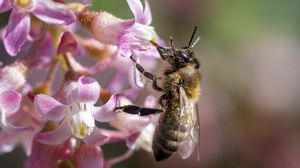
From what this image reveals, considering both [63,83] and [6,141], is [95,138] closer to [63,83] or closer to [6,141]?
[63,83]

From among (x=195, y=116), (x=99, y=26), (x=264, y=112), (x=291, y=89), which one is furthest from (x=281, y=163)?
(x=99, y=26)

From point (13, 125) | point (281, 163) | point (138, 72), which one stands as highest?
point (138, 72)

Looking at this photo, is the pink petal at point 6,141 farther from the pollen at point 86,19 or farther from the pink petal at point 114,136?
the pollen at point 86,19

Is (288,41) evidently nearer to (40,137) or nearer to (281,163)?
(281,163)

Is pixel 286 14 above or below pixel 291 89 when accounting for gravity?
above

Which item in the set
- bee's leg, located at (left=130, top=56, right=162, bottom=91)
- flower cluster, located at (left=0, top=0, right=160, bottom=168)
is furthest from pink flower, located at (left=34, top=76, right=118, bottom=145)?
bee's leg, located at (left=130, top=56, right=162, bottom=91)

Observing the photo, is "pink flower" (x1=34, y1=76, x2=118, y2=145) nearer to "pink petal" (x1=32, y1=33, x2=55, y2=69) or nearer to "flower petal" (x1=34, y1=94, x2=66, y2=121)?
"flower petal" (x1=34, y1=94, x2=66, y2=121)
